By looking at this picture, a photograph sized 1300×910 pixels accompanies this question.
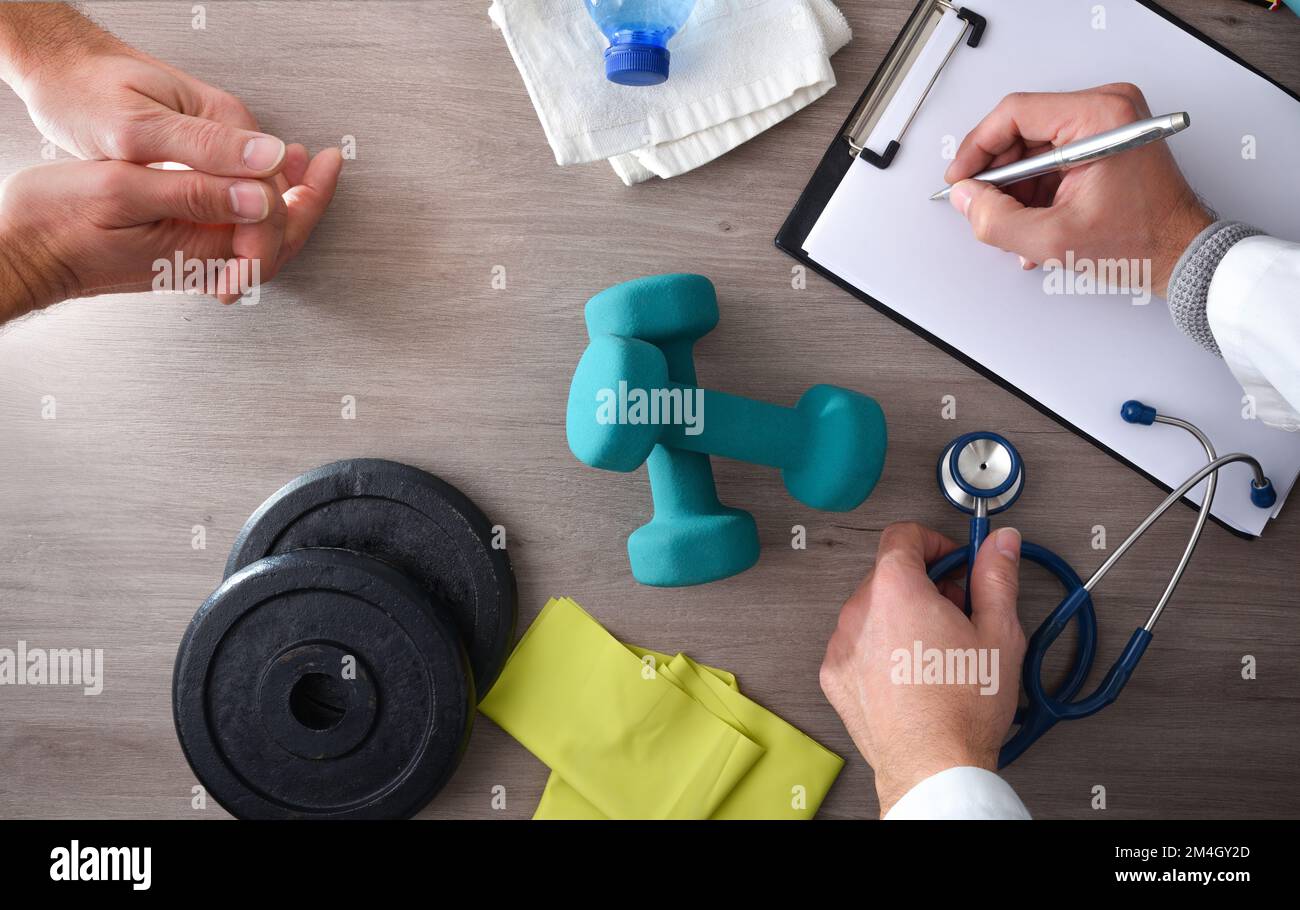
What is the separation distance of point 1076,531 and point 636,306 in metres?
0.47

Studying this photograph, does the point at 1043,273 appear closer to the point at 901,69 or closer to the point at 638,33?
the point at 901,69

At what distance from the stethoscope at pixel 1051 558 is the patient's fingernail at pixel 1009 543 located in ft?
0.05

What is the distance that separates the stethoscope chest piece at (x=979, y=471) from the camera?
32.1 inches

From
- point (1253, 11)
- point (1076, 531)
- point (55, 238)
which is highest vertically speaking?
point (1253, 11)

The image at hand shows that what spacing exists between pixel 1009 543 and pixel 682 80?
0.51m

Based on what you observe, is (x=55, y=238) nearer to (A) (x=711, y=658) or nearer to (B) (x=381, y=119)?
(B) (x=381, y=119)

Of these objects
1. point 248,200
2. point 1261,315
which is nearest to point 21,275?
point 248,200

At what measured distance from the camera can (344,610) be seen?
772 millimetres

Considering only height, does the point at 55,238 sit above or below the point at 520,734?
above

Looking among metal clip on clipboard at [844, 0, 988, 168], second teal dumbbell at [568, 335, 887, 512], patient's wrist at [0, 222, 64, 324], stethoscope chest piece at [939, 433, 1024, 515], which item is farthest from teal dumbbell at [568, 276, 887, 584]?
patient's wrist at [0, 222, 64, 324]

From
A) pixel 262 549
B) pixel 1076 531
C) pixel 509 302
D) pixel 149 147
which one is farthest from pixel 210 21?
pixel 1076 531

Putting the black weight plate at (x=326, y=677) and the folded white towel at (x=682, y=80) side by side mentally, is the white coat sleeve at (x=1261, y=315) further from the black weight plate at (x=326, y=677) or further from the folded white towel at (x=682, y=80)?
the black weight plate at (x=326, y=677)

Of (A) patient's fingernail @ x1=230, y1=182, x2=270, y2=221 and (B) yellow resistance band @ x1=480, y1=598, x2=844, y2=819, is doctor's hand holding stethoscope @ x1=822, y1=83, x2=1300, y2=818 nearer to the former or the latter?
(B) yellow resistance band @ x1=480, y1=598, x2=844, y2=819

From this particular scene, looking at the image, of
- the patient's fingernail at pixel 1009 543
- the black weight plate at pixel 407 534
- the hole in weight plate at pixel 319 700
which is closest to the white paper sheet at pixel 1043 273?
the patient's fingernail at pixel 1009 543
